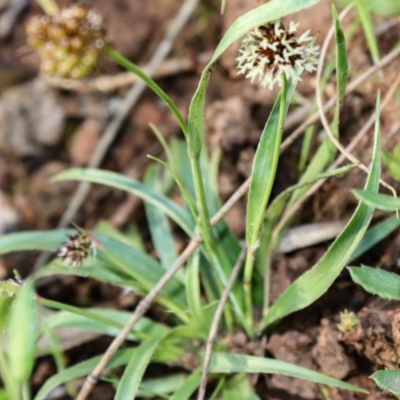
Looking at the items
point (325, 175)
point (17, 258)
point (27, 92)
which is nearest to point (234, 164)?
point (325, 175)

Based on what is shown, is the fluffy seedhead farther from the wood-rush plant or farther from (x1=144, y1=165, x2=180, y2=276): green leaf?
(x1=144, y1=165, x2=180, y2=276): green leaf

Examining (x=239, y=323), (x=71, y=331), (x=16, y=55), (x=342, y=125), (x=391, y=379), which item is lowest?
(x=71, y=331)

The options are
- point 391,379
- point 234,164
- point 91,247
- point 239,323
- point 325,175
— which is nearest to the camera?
point 391,379

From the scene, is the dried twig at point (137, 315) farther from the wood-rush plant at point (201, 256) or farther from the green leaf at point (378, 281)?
the green leaf at point (378, 281)

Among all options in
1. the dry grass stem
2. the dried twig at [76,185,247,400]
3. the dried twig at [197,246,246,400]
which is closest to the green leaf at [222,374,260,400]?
the dried twig at [197,246,246,400]

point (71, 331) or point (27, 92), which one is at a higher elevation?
point (27, 92)

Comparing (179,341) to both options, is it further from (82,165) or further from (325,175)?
(82,165)

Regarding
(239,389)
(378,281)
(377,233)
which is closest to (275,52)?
(378,281)
